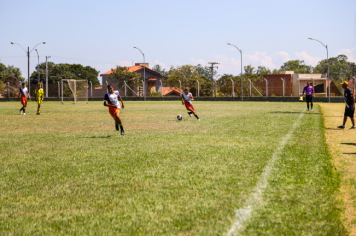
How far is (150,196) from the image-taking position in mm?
4781

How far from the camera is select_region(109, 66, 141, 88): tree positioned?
234ft

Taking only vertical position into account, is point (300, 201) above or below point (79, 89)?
below

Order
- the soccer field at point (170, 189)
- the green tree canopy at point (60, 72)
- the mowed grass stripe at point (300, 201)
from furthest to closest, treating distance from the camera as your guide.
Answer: the green tree canopy at point (60, 72)
the soccer field at point (170, 189)
the mowed grass stripe at point (300, 201)

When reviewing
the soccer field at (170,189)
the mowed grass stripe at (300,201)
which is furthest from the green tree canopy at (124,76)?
the mowed grass stripe at (300,201)

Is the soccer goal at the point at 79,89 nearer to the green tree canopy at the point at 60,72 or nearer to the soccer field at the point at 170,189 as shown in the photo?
the soccer field at the point at 170,189

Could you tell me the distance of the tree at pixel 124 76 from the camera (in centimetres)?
7131

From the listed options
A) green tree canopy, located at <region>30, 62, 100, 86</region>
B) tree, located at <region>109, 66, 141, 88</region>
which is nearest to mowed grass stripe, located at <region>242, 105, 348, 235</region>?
tree, located at <region>109, 66, 141, 88</region>

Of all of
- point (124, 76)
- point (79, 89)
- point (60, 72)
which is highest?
point (60, 72)

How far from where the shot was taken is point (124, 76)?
235 feet

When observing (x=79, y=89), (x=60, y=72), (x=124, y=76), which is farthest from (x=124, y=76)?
(x=79, y=89)

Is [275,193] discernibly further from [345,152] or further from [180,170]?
[345,152]

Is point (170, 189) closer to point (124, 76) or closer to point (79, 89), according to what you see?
point (79, 89)

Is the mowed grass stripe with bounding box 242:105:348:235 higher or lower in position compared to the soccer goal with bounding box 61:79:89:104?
lower

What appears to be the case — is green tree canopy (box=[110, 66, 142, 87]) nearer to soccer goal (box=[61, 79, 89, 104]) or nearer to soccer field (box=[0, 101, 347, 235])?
soccer goal (box=[61, 79, 89, 104])
